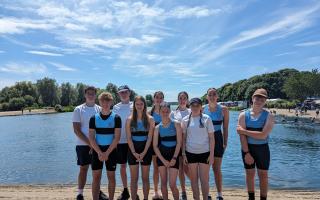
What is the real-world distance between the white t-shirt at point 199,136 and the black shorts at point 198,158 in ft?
0.19

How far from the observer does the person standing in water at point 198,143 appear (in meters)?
6.61

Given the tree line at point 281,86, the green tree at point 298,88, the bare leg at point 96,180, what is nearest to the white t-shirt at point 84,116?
the bare leg at point 96,180

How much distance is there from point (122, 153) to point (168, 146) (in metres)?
1.08

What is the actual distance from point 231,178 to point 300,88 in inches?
2965

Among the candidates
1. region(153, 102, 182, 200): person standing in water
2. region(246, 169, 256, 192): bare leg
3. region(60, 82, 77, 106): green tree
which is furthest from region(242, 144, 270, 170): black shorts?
region(60, 82, 77, 106): green tree

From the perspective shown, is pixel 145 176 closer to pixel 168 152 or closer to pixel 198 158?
pixel 168 152

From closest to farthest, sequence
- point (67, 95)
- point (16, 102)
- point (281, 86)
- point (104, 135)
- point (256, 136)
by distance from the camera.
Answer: point (256, 136) < point (104, 135) < point (16, 102) < point (281, 86) < point (67, 95)

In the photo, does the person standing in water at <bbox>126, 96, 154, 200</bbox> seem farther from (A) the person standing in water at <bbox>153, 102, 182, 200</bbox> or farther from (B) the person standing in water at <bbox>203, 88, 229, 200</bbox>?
(B) the person standing in water at <bbox>203, 88, 229, 200</bbox>

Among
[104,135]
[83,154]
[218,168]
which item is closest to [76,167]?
[83,154]

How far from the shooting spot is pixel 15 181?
1537 cm

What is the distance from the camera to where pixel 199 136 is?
21.7ft

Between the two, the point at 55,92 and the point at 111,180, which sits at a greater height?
the point at 55,92

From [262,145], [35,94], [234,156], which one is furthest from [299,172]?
[35,94]

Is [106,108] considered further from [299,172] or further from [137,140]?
[299,172]
